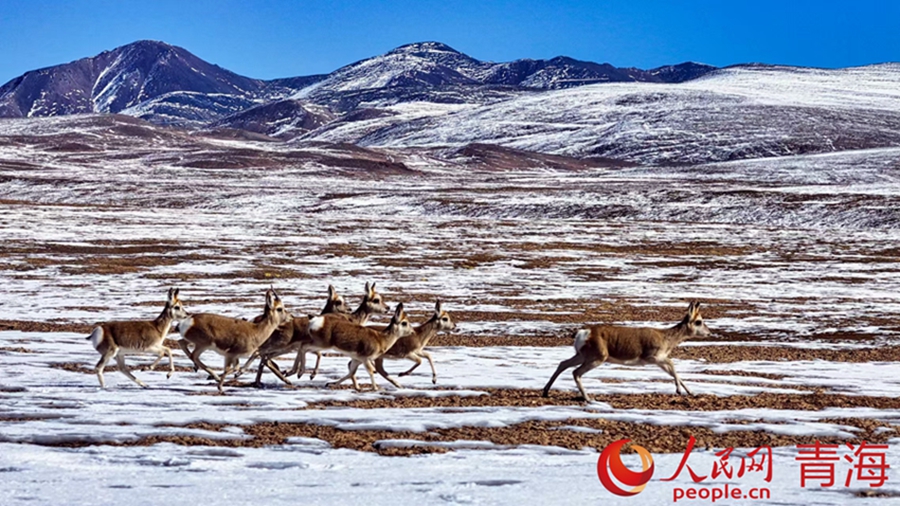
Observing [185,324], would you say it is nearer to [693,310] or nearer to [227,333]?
[227,333]

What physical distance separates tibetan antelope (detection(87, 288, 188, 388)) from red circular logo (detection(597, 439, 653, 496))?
7402 mm

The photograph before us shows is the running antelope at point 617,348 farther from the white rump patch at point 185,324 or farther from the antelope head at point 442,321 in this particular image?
the white rump patch at point 185,324

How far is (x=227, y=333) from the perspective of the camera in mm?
14031

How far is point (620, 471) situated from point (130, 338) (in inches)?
313

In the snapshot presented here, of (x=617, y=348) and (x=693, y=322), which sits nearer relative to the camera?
(x=617, y=348)

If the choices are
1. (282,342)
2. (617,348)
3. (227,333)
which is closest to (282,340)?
(282,342)

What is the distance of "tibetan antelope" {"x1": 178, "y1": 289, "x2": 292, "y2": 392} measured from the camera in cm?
1387

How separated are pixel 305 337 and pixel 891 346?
15.1m

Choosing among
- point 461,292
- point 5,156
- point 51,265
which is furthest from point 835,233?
point 5,156

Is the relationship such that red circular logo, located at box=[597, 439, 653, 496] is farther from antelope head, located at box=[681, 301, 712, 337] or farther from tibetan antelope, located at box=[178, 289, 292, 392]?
tibetan antelope, located at box=[178, 289, 292, 392]

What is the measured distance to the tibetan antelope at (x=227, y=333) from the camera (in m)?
13.9

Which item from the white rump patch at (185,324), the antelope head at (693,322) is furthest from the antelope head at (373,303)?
the antelope head at (693,322)

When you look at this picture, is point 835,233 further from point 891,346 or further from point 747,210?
point 891,346

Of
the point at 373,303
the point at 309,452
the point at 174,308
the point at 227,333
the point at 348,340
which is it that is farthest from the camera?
the point at 373,303
